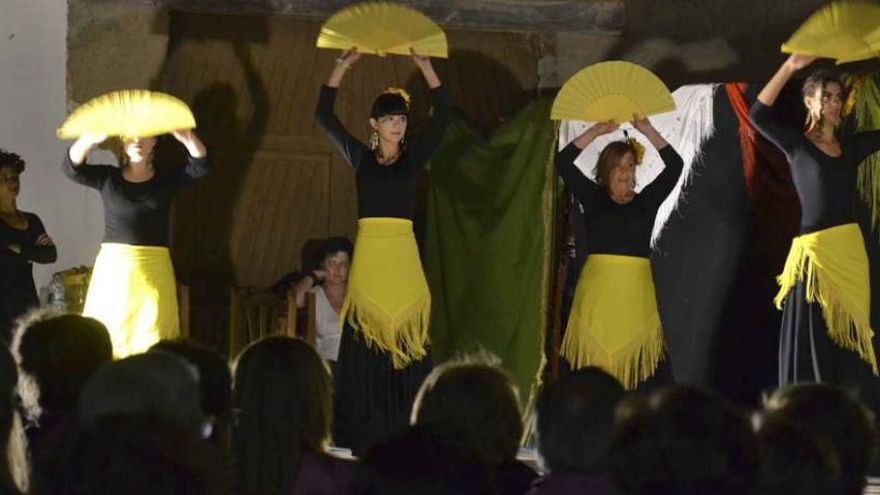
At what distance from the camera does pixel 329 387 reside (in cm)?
378

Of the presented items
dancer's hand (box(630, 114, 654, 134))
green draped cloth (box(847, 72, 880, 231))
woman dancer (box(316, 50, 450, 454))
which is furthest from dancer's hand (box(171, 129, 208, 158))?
green draped cloth (box(847, 72, 880, 231))

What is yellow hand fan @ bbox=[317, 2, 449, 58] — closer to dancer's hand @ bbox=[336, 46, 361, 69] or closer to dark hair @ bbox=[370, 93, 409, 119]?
dancer's hand @ bbox=[336, 46, 361, 69]

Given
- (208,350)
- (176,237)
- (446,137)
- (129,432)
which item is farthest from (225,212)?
(129,432)

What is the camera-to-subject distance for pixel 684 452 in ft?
9.34

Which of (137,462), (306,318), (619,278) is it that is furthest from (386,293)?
(137,462)

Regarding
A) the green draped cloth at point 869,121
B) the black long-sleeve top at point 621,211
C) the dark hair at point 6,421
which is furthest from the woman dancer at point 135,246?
the dark hair at point 6,421

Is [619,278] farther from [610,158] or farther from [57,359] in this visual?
[57,359]

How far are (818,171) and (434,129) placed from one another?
4.78ft

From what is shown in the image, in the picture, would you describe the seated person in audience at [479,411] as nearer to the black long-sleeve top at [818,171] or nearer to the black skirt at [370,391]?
the black skirt at [370,391]

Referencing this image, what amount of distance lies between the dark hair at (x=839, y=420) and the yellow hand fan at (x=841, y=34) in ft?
8.94

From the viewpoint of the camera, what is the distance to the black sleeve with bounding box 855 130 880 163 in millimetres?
6132

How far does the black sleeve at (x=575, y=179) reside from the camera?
622 cm

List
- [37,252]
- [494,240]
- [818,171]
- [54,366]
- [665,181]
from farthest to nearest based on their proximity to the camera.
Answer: [494,240]
[37,252]
[665,181]
[818,171]
[54,366]

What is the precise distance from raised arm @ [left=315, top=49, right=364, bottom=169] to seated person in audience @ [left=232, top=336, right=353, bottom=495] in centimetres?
249
